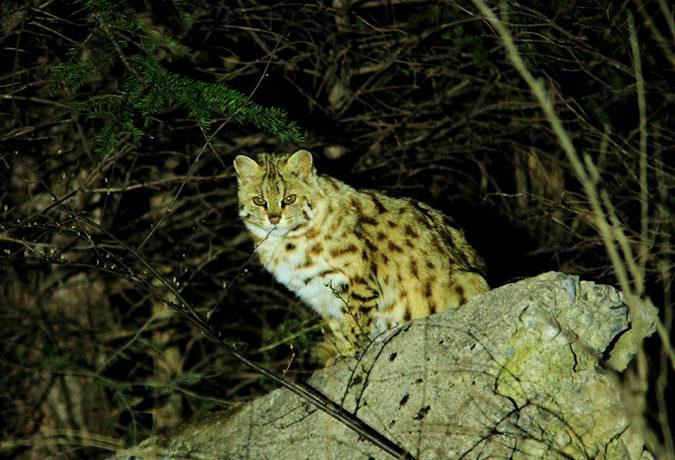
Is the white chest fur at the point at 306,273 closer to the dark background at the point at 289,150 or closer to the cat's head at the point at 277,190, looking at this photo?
the cat's head at the point at 277,190

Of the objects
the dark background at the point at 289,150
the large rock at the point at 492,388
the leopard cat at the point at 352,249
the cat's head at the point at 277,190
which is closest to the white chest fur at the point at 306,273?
the leopard cat at the point at 352,249

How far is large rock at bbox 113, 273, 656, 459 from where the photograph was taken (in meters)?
3.79

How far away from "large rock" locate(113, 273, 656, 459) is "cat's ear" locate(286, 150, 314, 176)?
1.84 metres

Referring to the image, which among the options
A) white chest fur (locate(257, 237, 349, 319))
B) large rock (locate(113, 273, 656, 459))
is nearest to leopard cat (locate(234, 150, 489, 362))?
white chest fur (locate(257, 237, 349, 319))

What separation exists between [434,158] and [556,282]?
321cm

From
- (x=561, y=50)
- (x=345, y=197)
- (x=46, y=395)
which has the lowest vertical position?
(x=46, y=395)

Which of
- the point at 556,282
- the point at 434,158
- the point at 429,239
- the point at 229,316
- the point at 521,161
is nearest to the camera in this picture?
the point at 556,282

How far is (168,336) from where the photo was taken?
333 inches

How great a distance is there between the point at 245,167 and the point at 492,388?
2938mm

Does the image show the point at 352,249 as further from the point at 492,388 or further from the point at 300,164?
the point at 492,388

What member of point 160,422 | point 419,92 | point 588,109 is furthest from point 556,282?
point 160,422

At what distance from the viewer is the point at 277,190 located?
600 centimetres

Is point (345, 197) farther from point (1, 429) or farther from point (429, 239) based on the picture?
point (1, 429)

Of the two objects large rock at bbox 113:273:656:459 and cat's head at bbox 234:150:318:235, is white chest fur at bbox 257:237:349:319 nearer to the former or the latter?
cat's head at bbox 234:150:318:235
